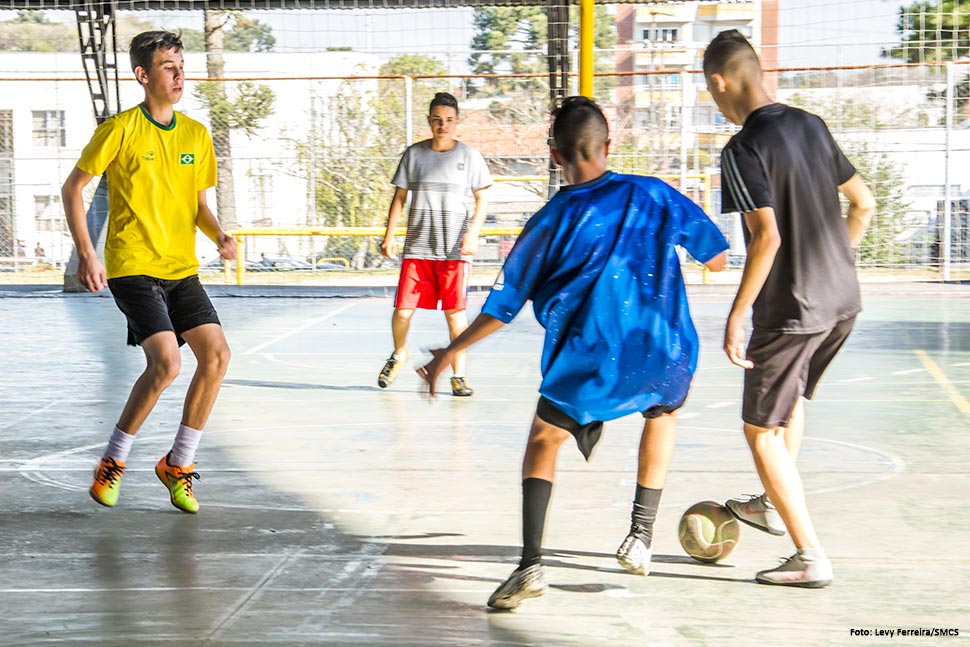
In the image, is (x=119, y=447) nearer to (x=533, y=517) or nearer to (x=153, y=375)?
(x=153, y=375)

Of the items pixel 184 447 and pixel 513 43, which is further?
pixel 513 43

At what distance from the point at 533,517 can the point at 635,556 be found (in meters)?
0.41

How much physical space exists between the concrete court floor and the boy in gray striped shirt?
0.59 meters

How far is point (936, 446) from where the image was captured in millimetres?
7367

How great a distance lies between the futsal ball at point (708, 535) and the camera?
4973 millimetres

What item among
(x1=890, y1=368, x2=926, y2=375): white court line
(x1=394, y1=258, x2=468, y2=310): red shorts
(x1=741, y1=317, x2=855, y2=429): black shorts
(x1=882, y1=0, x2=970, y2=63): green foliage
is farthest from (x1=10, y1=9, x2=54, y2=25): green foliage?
(x1=741, y1=317, x2=855, y2=429): black shorts

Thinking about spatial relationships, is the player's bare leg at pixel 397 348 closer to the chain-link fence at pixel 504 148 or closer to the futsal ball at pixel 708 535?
the futsal ball at pixel 708 535

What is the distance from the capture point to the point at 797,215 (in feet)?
15.4

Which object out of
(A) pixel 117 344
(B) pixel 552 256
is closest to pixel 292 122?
(A) pixel 117 344

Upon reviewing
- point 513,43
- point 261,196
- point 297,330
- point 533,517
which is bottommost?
point 297,330

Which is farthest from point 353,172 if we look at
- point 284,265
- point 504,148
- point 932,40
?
point 932,40

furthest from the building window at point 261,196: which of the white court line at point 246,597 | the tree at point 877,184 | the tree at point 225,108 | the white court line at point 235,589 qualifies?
the white court line at point 235,589

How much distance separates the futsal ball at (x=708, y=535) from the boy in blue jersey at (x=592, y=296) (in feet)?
1.81

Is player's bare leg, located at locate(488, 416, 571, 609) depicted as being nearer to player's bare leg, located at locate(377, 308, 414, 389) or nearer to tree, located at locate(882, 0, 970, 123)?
player's bare leg, located at locate(377, 308, 414, 389)
